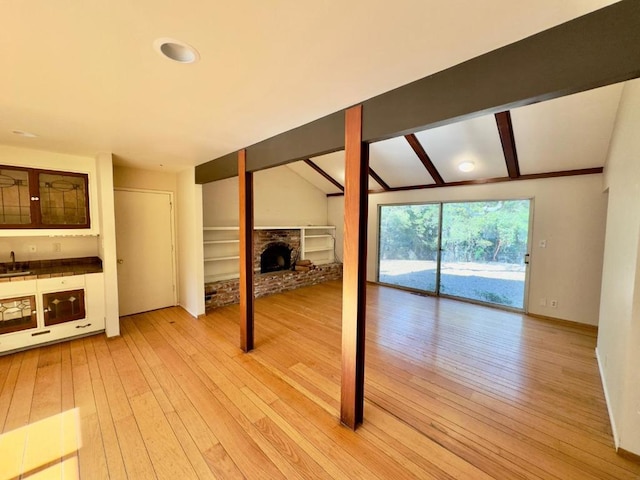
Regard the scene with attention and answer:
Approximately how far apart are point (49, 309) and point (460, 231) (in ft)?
21.2

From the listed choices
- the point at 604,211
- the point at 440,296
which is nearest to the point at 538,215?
the point at 604,211

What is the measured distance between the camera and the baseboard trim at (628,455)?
1727 millimetres

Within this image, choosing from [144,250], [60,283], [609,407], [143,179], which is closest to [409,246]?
[609,407]

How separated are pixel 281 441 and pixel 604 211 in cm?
500

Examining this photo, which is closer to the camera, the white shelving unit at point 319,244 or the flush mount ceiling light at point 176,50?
the flush mount ceiling light at point 176,50

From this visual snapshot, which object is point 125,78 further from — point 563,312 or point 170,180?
point 563,312

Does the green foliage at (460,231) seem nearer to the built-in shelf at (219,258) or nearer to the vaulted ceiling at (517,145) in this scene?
the vaulted ceiling at (517,145)

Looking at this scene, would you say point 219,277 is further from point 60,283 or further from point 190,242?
point 60,283

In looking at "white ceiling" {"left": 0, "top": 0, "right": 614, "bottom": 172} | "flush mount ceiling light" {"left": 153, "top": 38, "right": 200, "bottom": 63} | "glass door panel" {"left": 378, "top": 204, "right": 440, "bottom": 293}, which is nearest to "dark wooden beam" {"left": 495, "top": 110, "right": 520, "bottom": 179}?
"glass door panel" {"left": 378, "top": 204, "right": 440, "bottom": 293}

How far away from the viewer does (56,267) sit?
11.5 feet

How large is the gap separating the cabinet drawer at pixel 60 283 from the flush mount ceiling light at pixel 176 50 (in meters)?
3.30

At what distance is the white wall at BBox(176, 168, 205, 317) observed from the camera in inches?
163

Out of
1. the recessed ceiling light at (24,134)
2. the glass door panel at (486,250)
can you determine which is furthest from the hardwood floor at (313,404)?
the recessed ceiling light at (24,134)

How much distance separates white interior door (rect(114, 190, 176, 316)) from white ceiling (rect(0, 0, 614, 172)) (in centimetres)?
196
